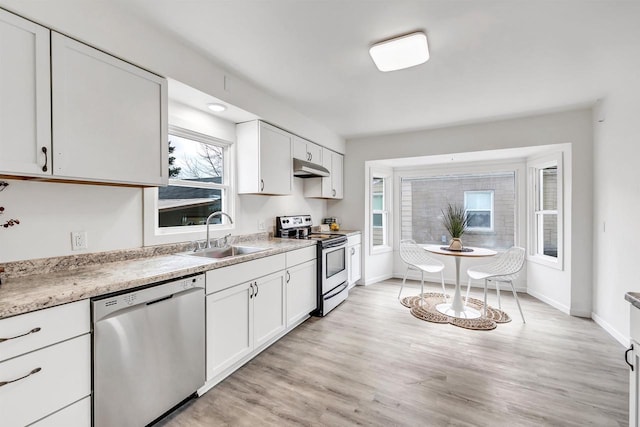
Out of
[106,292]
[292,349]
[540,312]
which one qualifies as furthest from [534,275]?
[106,292]

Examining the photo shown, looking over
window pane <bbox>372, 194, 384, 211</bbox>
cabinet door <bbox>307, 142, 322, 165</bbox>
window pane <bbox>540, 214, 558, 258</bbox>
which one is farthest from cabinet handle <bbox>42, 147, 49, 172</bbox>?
window pane <bbox>540, 214, 558, 258</bbox>

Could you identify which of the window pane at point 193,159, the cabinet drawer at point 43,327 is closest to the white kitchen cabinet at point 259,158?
the window pane at point 193,159

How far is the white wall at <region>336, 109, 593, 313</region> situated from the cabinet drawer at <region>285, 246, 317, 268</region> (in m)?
1.60

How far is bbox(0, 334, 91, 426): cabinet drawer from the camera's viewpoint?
1084 mm

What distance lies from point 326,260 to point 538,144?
2939mm

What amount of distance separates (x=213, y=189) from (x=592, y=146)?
13.9 feet

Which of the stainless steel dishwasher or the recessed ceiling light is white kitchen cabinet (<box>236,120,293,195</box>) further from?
the stainless steel dishwasher

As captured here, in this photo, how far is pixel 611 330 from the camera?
2.82 meters

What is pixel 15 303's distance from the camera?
1.10m

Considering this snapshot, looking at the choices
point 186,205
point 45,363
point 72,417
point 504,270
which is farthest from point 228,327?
point 504,270

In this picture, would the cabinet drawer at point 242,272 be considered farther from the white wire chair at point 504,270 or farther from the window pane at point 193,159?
the white wire chair at point 504,270

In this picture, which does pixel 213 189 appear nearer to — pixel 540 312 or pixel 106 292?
pixel 106 292

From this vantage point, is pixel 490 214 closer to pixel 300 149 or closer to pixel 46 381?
pixel 300 149

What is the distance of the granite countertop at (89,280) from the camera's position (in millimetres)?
1157
